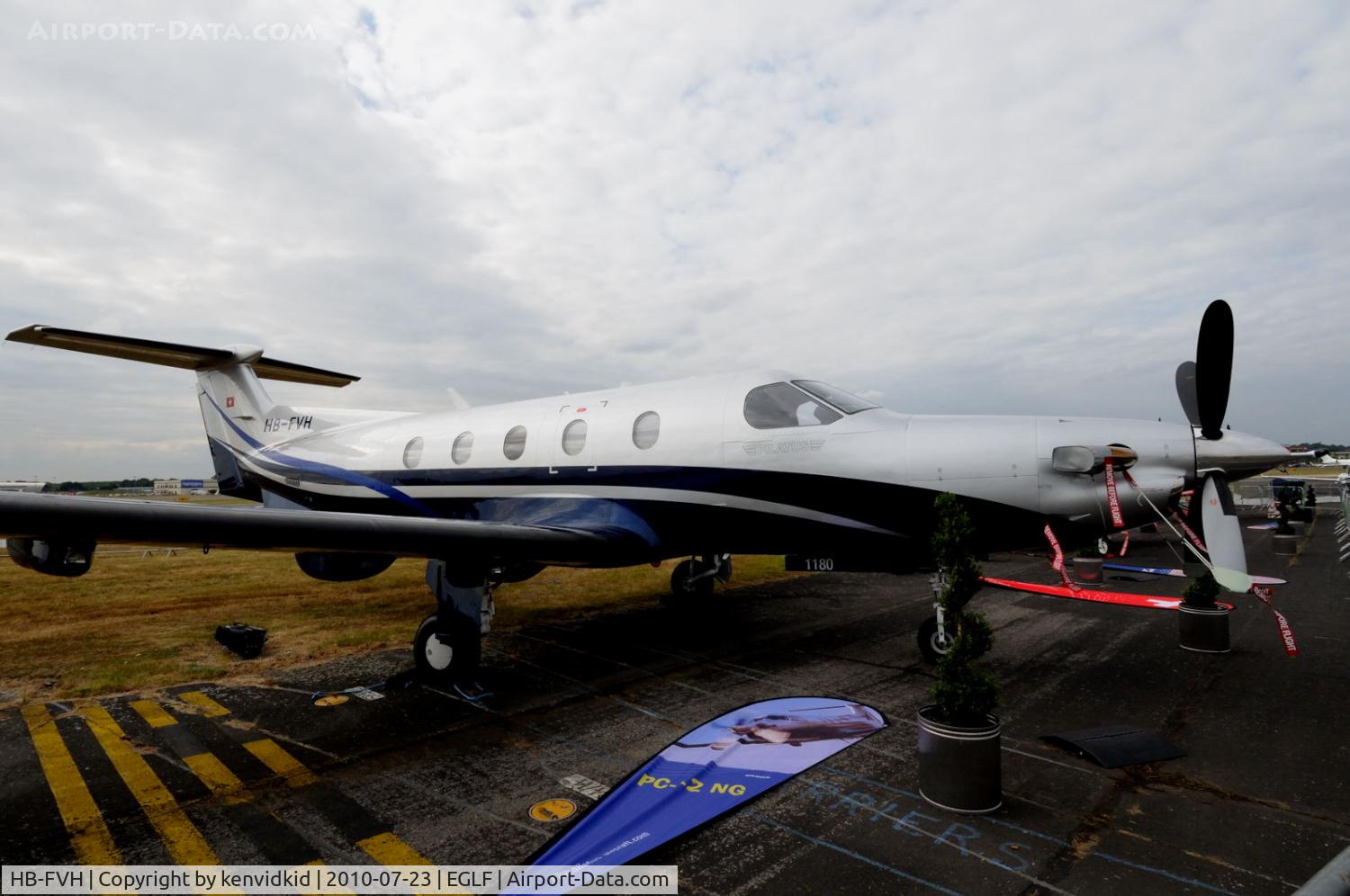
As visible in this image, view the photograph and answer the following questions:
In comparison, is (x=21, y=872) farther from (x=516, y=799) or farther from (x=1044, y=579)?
(x=1044, y=579)

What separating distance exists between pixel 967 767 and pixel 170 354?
48.7 ft

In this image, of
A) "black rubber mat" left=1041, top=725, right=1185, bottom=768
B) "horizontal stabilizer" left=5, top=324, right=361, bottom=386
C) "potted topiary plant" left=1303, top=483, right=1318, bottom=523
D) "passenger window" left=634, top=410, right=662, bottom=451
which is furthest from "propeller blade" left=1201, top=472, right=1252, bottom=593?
"potted topiary plant" left=1303, top=483, right=1318, bottom=523

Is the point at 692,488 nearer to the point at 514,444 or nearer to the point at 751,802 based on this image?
the point at 514,444

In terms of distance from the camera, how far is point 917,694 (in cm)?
668

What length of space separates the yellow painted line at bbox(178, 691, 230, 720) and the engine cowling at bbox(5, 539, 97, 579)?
7.28 ft

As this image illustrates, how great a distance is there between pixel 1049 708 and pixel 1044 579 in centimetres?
951

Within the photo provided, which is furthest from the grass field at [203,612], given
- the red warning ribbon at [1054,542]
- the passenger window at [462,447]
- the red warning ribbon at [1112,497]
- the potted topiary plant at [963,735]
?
the red warning ribbon at [1112,497]

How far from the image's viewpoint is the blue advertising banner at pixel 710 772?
3943 mm

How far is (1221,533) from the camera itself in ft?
20.2

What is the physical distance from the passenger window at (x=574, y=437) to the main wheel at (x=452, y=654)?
2641 millimetres

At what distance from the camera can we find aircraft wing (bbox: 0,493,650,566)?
15.0 ft

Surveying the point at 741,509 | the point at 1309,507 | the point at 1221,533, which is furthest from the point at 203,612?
the point at 1309,507

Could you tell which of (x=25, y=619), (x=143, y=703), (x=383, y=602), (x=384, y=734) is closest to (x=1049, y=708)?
(x=384, y=734)

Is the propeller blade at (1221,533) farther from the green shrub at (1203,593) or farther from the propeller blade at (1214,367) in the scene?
the green shrub at (1203,593)
